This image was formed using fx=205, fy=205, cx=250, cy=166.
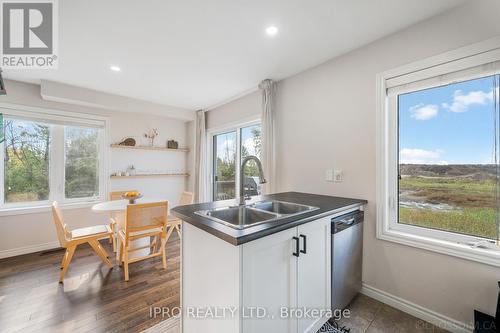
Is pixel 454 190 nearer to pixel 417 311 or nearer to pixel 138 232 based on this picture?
pixel 417 311

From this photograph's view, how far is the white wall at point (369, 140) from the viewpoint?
1498 millimetres

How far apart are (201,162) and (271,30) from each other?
293 centimetres

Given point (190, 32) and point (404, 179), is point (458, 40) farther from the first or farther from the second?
point (190, 32)

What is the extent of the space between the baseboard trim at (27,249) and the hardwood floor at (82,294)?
0.38ft

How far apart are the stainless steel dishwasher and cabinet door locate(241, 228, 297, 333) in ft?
1.72

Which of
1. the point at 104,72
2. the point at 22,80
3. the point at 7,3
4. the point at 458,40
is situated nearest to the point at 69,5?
the point at 7,3

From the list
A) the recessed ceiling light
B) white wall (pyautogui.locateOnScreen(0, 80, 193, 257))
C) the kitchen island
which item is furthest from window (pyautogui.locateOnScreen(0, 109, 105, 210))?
the recessed ceiling light

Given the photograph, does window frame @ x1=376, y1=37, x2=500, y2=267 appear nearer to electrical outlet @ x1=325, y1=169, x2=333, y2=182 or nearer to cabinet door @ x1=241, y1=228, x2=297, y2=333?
electrical outlet @ x1=325, y1=169, x2=333, y2=182

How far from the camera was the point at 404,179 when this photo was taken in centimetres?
190

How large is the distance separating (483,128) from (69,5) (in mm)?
3251

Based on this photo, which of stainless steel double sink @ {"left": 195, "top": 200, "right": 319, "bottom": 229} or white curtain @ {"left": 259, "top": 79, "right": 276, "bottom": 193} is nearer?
stainless steel double sink @ {"left": 195, "top": 200, "right": 319, "bottom": 229}

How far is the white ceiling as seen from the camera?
5.15 feet

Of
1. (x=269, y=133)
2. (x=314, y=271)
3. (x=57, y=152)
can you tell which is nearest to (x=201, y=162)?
(x=269, y=133)

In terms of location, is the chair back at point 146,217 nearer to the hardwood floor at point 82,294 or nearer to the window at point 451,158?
the hardwood floor at point 82,294
